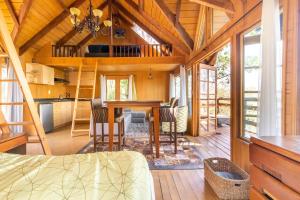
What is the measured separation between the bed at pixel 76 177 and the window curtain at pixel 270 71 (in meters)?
1.24

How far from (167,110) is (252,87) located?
1.52m

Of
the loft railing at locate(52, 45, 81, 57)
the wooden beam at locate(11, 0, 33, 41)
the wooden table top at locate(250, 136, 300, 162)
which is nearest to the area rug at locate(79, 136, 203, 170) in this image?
the wooden table top at locate(250, 136, 300, 162)

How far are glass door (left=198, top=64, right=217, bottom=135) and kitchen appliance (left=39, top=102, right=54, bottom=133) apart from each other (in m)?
4.36

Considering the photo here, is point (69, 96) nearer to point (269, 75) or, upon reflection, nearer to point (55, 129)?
point (55, 129)

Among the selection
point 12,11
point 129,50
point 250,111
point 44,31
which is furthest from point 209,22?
point 44,31

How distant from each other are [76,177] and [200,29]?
14.3ft

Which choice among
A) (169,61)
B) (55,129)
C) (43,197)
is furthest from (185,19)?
(55,129)

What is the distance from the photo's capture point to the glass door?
5.34 metres

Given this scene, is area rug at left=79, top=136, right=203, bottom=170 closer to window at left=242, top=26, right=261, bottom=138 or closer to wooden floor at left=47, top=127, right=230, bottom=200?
wooden floor at left=47, top=127, right=230, bottom=200

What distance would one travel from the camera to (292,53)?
1616 mm

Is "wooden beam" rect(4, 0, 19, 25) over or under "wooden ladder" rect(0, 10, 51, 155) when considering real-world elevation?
over

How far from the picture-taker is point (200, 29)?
454 cm

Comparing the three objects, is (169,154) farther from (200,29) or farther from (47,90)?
(47,90)

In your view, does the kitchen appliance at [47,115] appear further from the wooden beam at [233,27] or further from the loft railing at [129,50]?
the wooden beam at [233,27]
